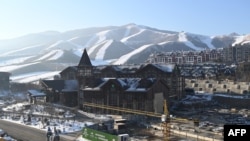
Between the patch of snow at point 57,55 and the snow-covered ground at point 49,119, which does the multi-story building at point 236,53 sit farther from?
the patch of snow at point 57,55

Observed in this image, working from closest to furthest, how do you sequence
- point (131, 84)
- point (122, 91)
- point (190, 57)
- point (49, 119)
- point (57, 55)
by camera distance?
point (49, 119) → point (122, 91) → point (131, 84) → point (190, 57) → point (57, 55)

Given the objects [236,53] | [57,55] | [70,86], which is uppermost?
[57,55]

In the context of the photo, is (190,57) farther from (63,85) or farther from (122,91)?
→ (122,91)

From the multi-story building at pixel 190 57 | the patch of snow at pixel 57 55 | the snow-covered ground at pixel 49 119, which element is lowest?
the snow-covered ground at pixel 49 119

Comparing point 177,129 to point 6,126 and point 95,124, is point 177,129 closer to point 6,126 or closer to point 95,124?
point 95,124

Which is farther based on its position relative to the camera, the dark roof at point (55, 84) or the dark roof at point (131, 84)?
the dark roof at point (55, 84)

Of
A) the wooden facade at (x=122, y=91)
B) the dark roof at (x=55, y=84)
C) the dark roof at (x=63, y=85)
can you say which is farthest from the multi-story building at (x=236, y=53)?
the dark roof at (x=55, y=84)

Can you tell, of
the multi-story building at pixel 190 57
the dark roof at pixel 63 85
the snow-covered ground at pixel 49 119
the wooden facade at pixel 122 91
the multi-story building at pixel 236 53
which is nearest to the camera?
the snow-covered ground at pixel 49 119

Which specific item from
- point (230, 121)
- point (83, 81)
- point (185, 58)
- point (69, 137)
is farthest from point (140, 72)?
point (185, 58)

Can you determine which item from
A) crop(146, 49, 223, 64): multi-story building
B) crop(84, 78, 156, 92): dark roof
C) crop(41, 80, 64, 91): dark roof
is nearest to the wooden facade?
crop(84, 78, 156, 92): dark roof

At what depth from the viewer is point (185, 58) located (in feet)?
→ 434

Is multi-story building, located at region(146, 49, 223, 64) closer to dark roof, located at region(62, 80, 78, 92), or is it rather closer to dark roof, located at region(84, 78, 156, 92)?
dark roof, located at region(62, 80, 78, 92)

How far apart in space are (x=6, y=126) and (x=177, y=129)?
→ 63.2 ft

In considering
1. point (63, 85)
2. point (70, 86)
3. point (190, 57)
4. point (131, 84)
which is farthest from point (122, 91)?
Result: point (190, 57)
